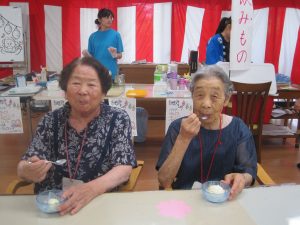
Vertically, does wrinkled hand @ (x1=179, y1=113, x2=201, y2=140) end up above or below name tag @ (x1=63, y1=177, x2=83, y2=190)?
above

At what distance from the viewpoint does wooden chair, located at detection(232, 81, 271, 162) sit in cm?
280

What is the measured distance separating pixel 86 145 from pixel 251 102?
1904 mm

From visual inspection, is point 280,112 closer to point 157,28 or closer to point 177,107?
point 177,107

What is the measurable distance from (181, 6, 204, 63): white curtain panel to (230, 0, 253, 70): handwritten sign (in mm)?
3530

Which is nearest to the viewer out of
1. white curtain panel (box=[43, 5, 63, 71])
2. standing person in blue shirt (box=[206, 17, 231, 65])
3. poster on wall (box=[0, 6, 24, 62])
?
standing person in blue shirt (box=[206, 17, 231, 65])

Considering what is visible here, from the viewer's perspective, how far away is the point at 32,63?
5809 millimetres

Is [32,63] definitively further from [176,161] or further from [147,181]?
[176,161]

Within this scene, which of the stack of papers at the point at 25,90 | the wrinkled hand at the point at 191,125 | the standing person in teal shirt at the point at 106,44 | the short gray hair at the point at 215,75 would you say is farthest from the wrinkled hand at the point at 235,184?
the standing person in teal shirt at the point at 106,44

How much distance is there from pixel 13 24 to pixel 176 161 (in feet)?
16.2

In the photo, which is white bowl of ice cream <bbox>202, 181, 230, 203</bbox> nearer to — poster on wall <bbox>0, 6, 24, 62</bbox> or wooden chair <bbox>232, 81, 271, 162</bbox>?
wooden chair <bbox>232, 81, 271, 162</bbox>

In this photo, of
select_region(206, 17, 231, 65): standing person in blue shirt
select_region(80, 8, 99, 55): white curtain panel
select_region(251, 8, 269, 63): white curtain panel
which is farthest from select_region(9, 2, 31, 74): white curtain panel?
select_region(251, 8, 269, 63): white curtain panel

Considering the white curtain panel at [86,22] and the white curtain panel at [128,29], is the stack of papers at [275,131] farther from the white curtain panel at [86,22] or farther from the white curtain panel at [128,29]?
the white curtain panel at [86,22]

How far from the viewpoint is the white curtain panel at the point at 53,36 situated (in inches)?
223

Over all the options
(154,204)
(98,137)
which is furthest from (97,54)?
(154,204)
